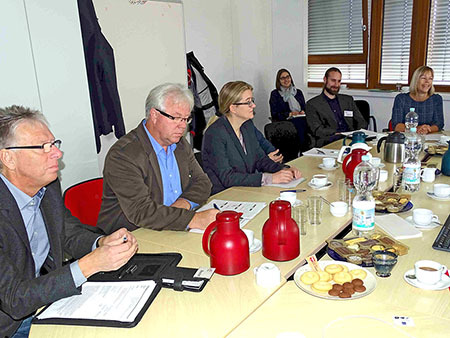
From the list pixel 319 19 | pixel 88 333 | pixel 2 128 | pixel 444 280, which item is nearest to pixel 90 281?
pixel 88 333

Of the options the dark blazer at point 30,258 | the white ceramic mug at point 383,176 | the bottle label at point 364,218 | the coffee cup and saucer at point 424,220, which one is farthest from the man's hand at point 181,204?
the white ceramic mug at point 383,176

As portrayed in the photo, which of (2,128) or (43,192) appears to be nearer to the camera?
(2,128)

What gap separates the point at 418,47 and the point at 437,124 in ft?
5.52

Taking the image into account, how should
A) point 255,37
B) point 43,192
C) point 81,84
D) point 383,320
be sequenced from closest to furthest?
1. point 383,320
2. point 43,192
3. point 81,84
4. point 255,37

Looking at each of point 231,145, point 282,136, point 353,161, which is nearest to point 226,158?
point 231,145

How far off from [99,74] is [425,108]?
10.5ft

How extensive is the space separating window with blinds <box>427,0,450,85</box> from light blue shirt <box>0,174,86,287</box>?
17.4 ft

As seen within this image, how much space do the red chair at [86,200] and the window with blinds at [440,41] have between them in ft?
15.9

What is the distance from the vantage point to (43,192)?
1.66 meters

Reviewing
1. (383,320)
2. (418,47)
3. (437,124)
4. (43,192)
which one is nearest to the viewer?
(383,320)

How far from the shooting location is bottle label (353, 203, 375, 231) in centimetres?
166

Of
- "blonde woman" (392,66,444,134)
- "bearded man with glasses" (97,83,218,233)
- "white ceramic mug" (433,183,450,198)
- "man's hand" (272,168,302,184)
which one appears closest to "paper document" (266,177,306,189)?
"man's hand" (272,168,302,184)

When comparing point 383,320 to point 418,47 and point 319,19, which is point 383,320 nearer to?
point 418,47

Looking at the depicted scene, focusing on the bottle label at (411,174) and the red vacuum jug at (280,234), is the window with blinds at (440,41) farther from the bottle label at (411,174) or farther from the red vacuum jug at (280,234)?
the red vacuum jug at (280,234)
